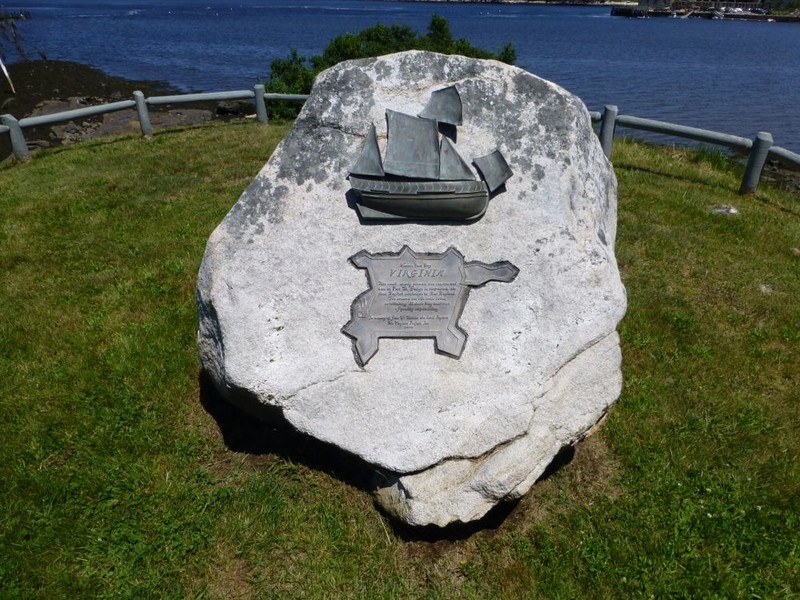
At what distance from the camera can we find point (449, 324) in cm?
334

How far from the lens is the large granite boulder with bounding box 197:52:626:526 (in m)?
3.14

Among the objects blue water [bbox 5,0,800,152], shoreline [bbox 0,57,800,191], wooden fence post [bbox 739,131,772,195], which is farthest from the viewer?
blue water [bbox 5,0,800,152]

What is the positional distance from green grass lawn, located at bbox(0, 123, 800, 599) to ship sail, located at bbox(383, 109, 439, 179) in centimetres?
191

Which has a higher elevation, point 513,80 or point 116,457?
point 513,80

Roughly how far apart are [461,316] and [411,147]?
3.29 ft

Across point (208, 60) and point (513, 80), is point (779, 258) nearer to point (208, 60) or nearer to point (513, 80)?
point (513, 80)

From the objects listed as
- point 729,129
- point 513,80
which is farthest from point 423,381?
point 729,129

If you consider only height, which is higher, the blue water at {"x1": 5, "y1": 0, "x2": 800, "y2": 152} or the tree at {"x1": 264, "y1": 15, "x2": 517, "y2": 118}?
the tree at {"x1": 264, "y1": 15, "x2": 517, "y2": 118}

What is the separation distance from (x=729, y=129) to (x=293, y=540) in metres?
15.8

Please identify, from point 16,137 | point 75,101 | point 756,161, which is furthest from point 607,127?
point 75,101

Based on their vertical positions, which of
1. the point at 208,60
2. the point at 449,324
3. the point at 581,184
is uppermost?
the point at 581,184

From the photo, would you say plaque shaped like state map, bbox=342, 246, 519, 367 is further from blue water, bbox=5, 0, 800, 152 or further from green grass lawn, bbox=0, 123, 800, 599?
blue water, bbox=5, 0, 800, 152

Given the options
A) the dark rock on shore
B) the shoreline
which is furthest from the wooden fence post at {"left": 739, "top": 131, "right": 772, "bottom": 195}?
the dark rock on shore

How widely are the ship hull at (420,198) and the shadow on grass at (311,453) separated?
130 centimetres
